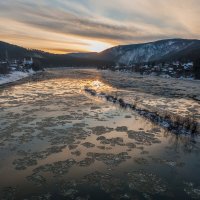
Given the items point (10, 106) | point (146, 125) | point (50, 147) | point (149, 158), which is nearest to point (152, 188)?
point (149, 158)

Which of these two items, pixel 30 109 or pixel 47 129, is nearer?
pixel 47 129

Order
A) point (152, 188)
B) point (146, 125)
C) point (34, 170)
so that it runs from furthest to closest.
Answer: point (146, 125)
point (34, 170)
point (152, 188)

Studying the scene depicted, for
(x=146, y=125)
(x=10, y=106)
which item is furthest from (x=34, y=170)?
(x=10, y=106)

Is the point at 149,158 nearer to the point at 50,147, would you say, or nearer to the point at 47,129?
the point at 50,147

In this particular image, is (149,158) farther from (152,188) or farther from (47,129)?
(47,129)

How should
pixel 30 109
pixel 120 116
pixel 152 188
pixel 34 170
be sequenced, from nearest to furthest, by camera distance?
1. pixel 152 188
2. pixel 34 170
3. pixel 120 116
4. pixel 30 109

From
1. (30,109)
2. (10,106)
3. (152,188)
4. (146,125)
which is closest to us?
(152,188)
